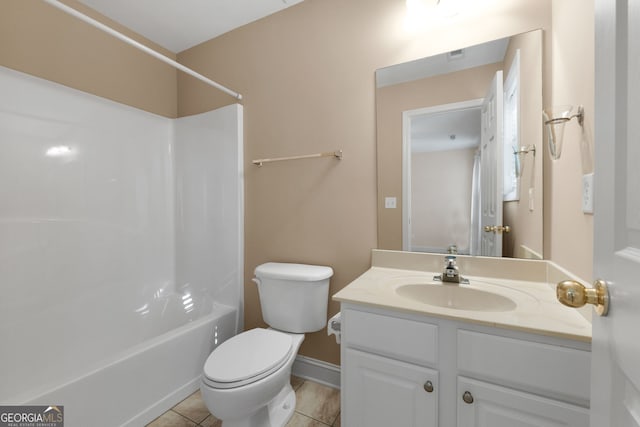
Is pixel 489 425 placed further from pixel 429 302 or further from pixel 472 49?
pixel 472 49

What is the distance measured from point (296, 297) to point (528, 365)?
107cm

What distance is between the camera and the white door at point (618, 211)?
0.39m

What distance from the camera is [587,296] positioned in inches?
19.0

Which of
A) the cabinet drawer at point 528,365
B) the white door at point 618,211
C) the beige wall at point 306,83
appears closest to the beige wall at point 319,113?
the beige wall at point 306,83

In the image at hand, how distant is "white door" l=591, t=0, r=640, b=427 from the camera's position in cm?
39

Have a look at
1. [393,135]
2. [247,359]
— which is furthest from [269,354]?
[393,135]

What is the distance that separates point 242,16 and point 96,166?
4.67ft

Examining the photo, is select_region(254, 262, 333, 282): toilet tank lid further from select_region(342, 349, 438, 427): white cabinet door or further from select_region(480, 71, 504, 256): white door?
select_region(480, 71, 504, 256): white door

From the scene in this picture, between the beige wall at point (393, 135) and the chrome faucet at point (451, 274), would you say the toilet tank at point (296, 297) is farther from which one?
the chrome faucet at point (451, 274)

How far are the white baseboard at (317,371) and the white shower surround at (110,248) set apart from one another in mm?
546

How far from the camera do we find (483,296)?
45.0 inches

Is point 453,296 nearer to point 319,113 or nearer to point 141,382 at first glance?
point 319,113

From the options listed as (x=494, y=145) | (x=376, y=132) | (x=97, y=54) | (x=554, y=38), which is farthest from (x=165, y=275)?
(x=554, y=38)

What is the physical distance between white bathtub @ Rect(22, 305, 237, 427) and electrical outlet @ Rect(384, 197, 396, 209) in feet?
4.37
